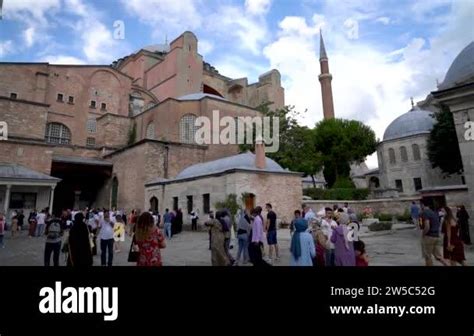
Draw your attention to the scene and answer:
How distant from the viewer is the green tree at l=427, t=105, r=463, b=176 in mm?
20641

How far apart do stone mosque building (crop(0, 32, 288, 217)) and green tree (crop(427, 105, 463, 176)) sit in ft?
42.7

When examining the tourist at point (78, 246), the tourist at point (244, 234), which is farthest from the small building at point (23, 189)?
the tourist at point (244, 234)

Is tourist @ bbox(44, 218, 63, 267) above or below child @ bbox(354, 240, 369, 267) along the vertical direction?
above

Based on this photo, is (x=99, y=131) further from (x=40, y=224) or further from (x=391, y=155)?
(x=391, y=155)

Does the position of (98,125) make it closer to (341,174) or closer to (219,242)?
(341,174)

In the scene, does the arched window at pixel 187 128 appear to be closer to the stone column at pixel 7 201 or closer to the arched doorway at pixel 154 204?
the arched doorway at pixel 154 204

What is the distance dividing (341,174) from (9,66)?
34.8 metres

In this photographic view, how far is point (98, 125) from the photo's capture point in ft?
100

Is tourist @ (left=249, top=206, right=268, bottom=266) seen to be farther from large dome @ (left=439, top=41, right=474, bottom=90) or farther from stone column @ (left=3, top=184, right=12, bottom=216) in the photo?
stone column @ (left=3, top=184, right=12, bottom=216)

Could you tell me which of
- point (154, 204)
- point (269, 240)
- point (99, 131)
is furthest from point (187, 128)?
point (269, 240)

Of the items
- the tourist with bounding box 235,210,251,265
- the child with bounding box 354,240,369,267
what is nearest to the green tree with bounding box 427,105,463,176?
the tourist with bounding box 235,210,251,265

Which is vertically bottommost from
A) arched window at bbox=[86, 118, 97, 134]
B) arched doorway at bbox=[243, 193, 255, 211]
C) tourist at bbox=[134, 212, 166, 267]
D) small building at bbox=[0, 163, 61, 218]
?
tourist at bbox=[134, 212, 166, 267]

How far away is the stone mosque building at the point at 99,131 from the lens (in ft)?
64.4
